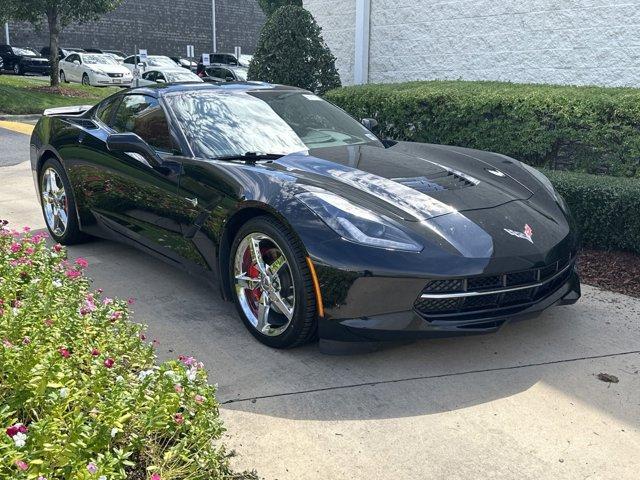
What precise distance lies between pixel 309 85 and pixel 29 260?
6867 mm

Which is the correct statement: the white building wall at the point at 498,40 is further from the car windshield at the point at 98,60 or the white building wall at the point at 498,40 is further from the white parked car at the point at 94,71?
the car windshield at the point at 98,60

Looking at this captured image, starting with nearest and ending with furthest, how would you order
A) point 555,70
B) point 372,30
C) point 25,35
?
point 555,70 < point 372,30 < point 25,35

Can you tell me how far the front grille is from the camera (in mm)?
3285

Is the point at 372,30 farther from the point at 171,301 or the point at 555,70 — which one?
the point at 171,301

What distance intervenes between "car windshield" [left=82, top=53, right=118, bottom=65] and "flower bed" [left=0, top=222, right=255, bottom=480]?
26.5 m

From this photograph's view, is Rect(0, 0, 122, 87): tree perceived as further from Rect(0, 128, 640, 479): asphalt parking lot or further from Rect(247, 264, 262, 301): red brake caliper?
Rect(247, 264, 262, 301): red brake caliper

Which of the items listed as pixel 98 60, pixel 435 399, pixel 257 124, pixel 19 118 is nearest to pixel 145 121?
pixel 257 124

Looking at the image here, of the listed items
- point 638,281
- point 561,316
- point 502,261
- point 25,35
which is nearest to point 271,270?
point 502,261

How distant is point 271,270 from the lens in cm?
368

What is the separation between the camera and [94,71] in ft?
86.7

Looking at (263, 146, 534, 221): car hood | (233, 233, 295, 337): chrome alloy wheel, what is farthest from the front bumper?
Result: (263, 146, 534, 221): car hood

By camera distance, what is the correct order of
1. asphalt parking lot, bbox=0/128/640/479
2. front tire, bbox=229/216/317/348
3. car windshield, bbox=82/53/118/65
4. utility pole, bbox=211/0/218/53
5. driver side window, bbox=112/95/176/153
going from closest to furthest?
asphalt parking lot, bbox=0/128/640/479, front tire, bbox=229/216/317/348, driver side window, bbox=112/95/176/153, car windshield, bbox=82/53/118/65, utility pole, bbox=211/0/218/53

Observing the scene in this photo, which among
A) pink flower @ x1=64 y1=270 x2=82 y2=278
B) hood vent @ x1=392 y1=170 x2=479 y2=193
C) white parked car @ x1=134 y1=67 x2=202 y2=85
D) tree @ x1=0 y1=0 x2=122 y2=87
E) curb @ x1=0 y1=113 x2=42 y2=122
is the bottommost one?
curb @ x1=0 y1=113 x2=42 y2=122

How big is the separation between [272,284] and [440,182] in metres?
1.18
